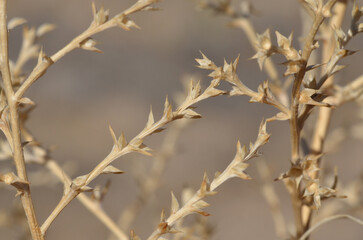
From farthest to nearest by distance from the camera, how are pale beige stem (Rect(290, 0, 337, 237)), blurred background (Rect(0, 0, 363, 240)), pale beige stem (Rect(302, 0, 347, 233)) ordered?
blurred background (Rect(0, 0, 363, 240)) → pale beige stem (Rect(302, 0, 347, 233)) → pale beige stem (Rect(290, 0, 337, 237))

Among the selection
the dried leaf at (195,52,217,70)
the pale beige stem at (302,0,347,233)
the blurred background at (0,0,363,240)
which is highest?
the dried leaf at (195,52,217,70)

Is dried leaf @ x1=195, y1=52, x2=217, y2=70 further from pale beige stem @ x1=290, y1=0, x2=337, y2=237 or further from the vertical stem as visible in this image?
the vertical stem

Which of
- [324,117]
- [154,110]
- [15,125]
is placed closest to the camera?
[15,125]

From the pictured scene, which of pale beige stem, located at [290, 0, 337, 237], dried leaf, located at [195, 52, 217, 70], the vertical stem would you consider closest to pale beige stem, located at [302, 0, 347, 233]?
pale beige stem, located at [290, 0, 337, 237]

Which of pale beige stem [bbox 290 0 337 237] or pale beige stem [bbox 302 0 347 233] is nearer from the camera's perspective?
pale beige stem [bbox 290 0 337 237]

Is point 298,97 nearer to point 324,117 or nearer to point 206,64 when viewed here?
point 206,64

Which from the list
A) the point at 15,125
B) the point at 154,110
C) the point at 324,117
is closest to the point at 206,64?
the point at 15,125

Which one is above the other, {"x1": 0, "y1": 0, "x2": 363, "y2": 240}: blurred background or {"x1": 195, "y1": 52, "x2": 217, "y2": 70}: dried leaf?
{"x1": 195, "y1": 52, "x2": 217, "y2": 70}: dried leaf
